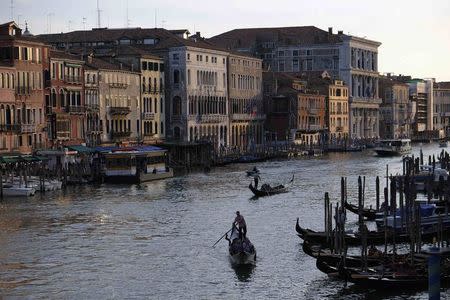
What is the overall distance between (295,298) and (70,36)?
40.3m

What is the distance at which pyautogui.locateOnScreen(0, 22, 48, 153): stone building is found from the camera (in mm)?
39406

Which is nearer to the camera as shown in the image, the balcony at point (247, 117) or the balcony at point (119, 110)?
the balcony at point (119, 110)

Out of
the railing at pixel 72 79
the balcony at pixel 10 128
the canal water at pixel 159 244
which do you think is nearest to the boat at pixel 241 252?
the canal water at pixel 159 244

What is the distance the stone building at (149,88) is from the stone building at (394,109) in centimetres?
4033

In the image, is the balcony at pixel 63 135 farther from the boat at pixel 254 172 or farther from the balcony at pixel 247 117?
the balcony at pixel 247 117

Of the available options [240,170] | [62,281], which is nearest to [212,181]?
[240,170]

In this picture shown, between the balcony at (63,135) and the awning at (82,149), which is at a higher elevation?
the balcony at (63,135)

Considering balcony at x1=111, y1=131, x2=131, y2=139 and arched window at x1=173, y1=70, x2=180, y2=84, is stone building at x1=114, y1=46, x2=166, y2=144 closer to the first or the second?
arched window at x1=173, y1=70, x2=180, y2=84

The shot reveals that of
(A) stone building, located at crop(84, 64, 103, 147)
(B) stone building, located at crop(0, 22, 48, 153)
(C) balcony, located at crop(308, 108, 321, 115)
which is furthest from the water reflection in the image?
(C) balcony, located at crop(308, 108, 321, 115)

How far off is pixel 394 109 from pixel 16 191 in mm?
64136

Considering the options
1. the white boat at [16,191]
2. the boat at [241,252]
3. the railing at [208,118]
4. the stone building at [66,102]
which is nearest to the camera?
the boat at [241,252]

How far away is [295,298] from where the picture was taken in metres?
17.2

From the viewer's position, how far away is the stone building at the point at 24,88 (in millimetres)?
39406

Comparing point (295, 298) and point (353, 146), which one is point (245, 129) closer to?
point (353, 146)
